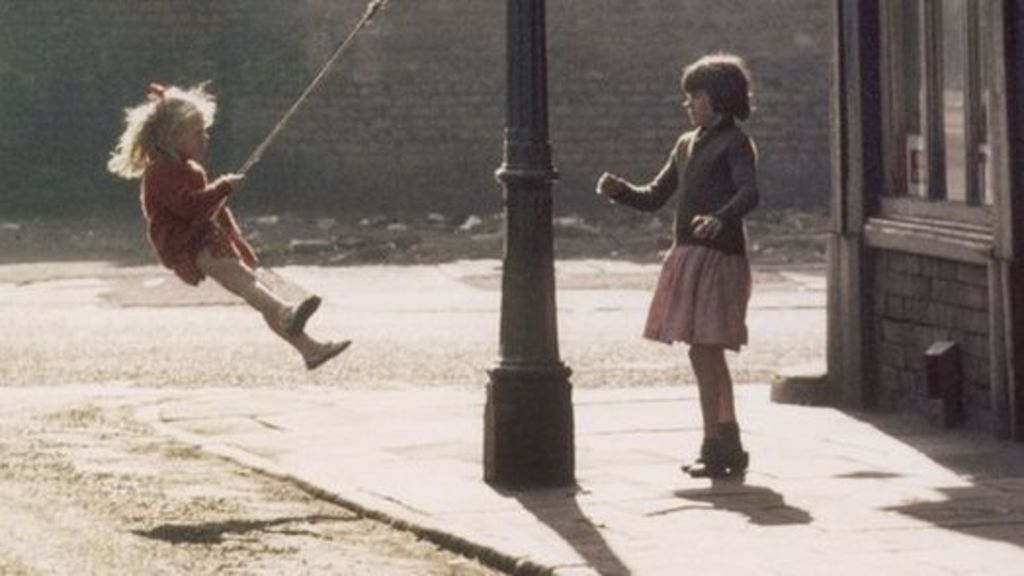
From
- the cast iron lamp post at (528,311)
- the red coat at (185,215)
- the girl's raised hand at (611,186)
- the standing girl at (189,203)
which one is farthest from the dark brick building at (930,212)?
the red coat at (185,215)

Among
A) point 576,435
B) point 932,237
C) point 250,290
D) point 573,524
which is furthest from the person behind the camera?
point 932,237

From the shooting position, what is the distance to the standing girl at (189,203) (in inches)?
456

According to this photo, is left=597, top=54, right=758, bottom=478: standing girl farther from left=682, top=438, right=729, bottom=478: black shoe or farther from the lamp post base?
the lamp post base

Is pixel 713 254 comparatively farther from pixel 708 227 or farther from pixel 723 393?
pixel 723 393

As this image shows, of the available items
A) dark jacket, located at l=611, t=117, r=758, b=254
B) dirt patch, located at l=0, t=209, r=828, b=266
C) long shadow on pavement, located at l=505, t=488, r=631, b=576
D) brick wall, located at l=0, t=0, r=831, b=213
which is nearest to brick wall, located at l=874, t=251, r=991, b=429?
dark jacket, located at l=611, t=117, r=758, b=254

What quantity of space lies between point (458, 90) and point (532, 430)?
20196 millimetres

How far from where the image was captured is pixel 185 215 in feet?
38.3

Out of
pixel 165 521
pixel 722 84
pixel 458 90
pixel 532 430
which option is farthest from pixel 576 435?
pixel 458 90

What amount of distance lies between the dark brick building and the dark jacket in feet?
4.93

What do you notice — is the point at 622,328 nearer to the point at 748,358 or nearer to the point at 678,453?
the point at 748,358

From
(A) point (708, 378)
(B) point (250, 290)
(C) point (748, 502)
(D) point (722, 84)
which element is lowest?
(C) point (748, 502)

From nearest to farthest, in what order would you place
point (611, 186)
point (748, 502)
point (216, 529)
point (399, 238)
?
1. point (216, 529)
2. point (748, 502)
3. point (611, 186)
4. point (399, 238)

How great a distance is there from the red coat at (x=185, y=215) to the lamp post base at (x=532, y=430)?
1682 mm

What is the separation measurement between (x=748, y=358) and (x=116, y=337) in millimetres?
4169
